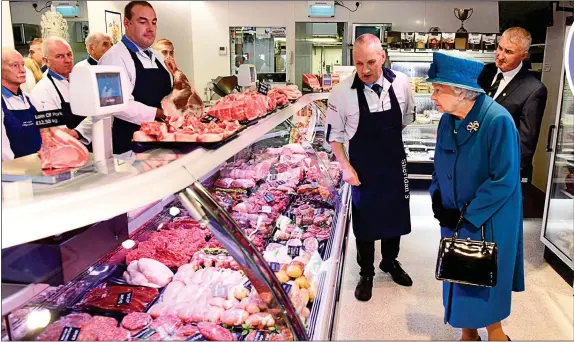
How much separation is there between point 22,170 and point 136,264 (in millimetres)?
847

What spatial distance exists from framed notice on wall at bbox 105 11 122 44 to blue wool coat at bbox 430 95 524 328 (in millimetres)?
6468

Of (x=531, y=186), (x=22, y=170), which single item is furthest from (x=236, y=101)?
(x=531, y=186)

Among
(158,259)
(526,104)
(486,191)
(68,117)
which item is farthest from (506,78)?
(68,117)

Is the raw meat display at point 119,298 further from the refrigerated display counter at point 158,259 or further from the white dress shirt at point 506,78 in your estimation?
the white dress shirt at point 506,78

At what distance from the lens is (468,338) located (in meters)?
2.84

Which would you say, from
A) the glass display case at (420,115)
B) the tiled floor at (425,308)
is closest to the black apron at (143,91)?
the tiled floor at (425,308)

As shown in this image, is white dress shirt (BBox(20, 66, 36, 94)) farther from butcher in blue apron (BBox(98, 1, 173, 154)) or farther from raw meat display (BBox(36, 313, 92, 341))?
raw meat display (BBox(36, 313, 92, 341))

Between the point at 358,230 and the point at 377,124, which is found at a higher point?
the point at 377,124

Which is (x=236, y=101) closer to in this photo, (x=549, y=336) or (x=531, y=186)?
(x=549, y=336)

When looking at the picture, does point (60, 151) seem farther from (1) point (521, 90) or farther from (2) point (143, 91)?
(1) point (521, 90)

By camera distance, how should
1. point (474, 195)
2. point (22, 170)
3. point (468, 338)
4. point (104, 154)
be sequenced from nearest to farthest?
point (22, 170), point (104, 154), point (474, 195), point (468, 338)

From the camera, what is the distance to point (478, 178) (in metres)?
2.51

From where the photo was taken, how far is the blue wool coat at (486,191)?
2373 mm

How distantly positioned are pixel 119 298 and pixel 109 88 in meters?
0.91
